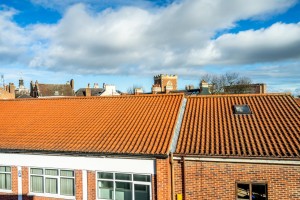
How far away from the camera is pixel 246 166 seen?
36.7ft

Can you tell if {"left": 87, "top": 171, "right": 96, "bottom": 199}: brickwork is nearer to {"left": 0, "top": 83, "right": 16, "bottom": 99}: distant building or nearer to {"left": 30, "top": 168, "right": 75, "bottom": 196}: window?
{"left": 30, "top": 168, "right": 75, "bottom": 196}: window

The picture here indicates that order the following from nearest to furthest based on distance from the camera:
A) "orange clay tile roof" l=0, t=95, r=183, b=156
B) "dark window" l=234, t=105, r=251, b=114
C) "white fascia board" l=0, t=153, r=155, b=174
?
"white fascia board" l=0, t=153, r=155, b=174
"orange clay tile roof" l=0, t=95, r=183, b=156
"dark window" l=234, t=105, r=251, b=114

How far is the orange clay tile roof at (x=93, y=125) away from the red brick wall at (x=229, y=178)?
5.39ft

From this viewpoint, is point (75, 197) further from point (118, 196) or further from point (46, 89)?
point (46, 89)

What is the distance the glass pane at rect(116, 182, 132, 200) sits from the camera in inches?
488

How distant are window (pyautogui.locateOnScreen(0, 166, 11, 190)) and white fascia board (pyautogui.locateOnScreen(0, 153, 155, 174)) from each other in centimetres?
35

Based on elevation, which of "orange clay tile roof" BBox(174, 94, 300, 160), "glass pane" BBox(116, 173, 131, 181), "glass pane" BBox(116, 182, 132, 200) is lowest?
"glass pane" BBox(116, 182, 132, 200)

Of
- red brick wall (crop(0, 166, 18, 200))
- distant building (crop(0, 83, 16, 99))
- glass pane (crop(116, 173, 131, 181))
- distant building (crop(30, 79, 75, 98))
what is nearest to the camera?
glass pane (crop(116, 173, 131, 181))

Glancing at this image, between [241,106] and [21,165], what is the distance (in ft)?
39.6

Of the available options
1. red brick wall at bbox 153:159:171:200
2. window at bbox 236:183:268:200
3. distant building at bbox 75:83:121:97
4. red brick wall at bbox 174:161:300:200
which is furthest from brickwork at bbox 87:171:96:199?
distant building at bbox 75:83:121:97

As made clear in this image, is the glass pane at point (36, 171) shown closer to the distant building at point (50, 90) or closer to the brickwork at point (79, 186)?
the brickwork at point (79, 186)

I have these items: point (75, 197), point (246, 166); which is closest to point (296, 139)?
point (246, 166)

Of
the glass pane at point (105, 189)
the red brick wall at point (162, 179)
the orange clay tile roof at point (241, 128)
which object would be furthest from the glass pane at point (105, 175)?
the orange clay tile roof at point (241, 128)

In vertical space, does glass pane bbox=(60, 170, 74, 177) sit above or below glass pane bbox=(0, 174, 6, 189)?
above
